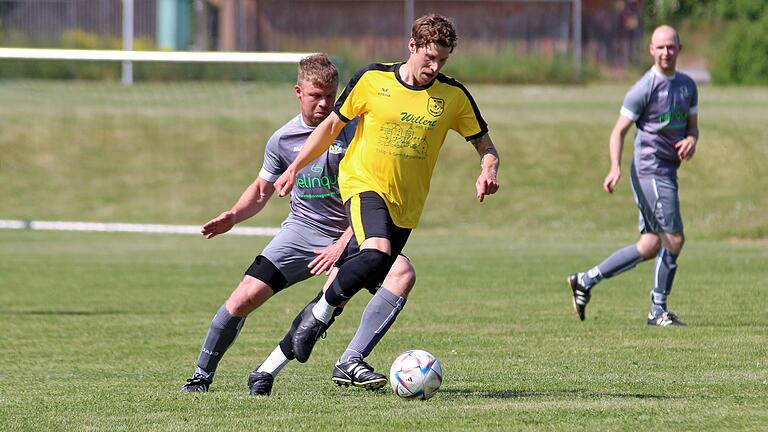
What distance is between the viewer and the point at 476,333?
1080 centimetres

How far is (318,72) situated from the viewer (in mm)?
7641

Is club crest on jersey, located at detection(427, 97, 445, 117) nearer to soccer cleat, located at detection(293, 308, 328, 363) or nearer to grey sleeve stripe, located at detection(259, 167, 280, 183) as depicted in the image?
grey sleeve stripe, located at detection(259, 167, 280, 183)

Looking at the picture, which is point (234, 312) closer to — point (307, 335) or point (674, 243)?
point (307, 335)

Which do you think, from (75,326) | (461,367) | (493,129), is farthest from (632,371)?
(493,129)

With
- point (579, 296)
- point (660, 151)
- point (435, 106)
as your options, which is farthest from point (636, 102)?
point (435, 106)

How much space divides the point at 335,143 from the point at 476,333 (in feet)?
11.0

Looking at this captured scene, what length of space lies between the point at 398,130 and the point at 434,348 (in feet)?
9.96

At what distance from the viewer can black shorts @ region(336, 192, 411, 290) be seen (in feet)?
23.7

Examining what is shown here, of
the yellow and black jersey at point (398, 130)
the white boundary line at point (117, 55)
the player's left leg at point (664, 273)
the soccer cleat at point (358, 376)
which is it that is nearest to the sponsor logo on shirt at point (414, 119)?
the yellow and black jersey at point (398, 130)

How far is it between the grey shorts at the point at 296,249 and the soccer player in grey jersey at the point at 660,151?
3.69 meters

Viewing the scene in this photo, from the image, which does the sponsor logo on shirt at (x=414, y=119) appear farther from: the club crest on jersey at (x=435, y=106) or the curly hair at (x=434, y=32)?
the curly hair at (x=434, y=32)

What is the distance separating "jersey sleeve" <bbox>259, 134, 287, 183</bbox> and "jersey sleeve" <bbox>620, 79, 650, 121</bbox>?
3.98m

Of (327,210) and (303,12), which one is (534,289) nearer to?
(327,210)

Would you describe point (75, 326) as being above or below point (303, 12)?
below
